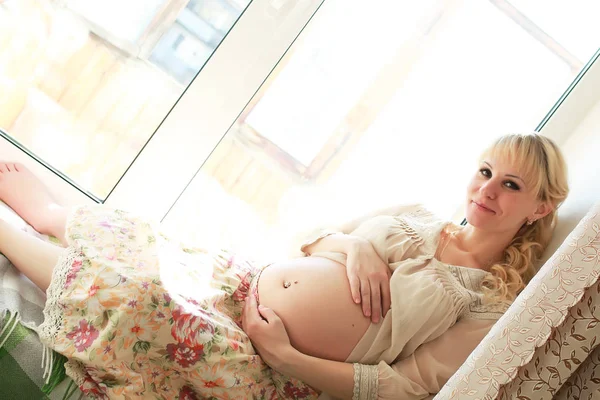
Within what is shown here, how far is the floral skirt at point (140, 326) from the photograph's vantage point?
112cm

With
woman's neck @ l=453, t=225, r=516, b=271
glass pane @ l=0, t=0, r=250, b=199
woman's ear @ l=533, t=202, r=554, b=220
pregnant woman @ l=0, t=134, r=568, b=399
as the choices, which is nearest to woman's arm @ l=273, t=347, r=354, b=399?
pregnant woman @ l=0, t=134, r=568, b=399

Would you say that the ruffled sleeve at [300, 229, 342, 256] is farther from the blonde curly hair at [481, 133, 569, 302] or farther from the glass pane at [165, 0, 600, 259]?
the blonde curly hair at [481, 133, 569, 302]

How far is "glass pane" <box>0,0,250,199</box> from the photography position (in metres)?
1.67

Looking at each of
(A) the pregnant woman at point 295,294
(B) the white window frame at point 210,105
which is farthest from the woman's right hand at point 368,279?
(B) the white window frame at point 210,105

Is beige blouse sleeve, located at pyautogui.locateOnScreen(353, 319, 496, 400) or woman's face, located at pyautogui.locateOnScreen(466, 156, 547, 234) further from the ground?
woman's face, located at pyautogui.locateOnScreen(466, 156, 547, 234)

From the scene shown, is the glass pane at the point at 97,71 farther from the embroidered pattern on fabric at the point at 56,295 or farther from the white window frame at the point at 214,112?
the embroidered pattern on fabric at the point at 56,295

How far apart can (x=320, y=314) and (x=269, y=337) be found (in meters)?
0.13

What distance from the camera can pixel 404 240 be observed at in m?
1.53

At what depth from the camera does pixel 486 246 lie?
1536 millimetres

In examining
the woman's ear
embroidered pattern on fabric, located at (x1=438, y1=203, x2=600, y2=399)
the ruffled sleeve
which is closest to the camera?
embroidered pattern on fabric, located at (x1=438, y1=203, x2=600, y2=399)

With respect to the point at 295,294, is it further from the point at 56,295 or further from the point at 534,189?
the point at 534,189

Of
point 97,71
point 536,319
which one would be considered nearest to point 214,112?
point 97,71

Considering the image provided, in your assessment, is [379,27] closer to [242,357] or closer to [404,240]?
[404,240]

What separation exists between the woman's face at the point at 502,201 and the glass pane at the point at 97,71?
0.82m
